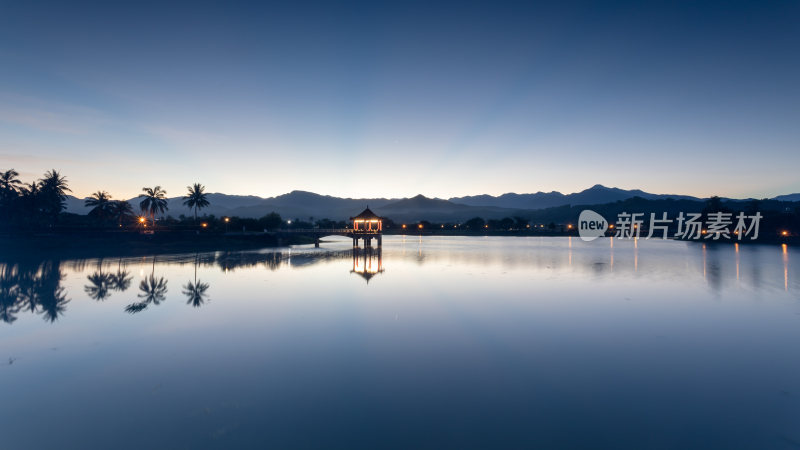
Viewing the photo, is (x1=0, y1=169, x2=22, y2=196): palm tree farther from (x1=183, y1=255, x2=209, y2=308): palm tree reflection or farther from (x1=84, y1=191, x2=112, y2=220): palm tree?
(x1=183, y1=255, x2=209, y2=308): palm tree reflection

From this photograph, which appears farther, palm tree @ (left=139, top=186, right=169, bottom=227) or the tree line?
palm tree @ (left=139, top=186, right=169, bottom=227)

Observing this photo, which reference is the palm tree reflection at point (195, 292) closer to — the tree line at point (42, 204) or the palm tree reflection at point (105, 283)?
the palm tree reflection at point (105, 283)

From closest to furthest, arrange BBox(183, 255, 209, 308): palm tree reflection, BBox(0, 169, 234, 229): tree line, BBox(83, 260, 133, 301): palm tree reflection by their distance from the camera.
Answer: BBox(183, 255, 209, 308): palm tree reflection < BBox(83, 260, 133, 301): palm tree reflection < BBox(0, 169, 234, 229): tree line

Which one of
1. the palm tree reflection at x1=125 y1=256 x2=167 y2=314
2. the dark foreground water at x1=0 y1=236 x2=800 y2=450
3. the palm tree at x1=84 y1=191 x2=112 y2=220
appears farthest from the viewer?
the palm tree at x1=84 y1=191 x2=112 y2=220

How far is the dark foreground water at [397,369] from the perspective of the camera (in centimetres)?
947

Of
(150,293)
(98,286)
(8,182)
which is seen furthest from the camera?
(8,182)

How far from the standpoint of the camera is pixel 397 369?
13906mm

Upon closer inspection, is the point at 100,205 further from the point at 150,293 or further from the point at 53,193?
the point at 150,293

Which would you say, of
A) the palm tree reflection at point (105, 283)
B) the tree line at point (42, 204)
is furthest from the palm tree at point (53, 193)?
the palm tree reflection at point (105, 283)

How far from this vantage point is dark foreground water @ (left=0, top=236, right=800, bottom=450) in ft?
31.1

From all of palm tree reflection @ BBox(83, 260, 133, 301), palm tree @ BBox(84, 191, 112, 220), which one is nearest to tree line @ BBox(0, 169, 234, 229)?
palm tree @ BBox(84, 191, 112, 220)

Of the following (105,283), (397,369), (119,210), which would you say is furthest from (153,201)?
(397,369)

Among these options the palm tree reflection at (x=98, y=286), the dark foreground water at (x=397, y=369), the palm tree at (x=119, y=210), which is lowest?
the dark foreground water at (x=397, y=369)

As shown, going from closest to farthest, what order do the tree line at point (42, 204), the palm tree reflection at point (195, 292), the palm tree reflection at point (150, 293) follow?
the palm tree reflection at point (150, 293) → the palm tree reflection at point (195, 292) → the tree line at point (42, 204)
